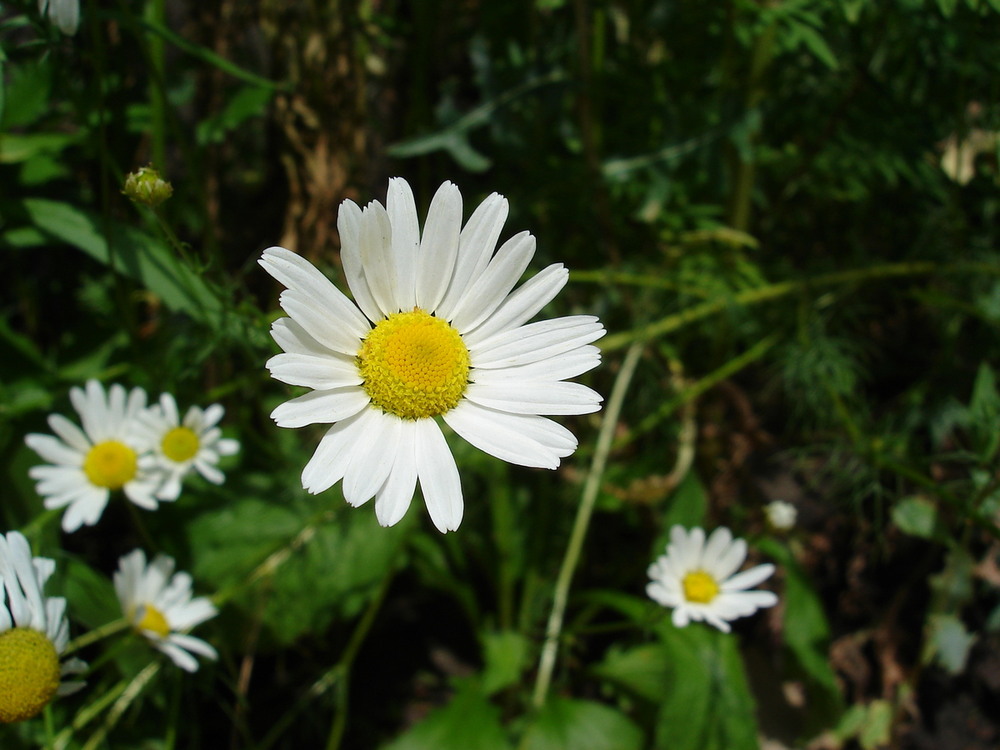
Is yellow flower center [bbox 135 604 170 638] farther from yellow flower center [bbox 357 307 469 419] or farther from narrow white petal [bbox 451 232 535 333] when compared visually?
narrow white petal [bbox 451 232 535 333]

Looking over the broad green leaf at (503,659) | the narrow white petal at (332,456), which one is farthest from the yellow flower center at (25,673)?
the broad green leaf at (503,659)

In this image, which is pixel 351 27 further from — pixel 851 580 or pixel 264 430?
pixel 851 580

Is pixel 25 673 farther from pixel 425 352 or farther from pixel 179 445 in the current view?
pixel 425 352

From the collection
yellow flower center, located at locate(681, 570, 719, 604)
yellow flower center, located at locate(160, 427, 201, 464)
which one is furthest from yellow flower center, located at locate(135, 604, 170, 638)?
yellow flower center, located at locate(681, 570, 719, 604)

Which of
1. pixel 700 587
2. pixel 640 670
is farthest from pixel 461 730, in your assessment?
pixel 700 587

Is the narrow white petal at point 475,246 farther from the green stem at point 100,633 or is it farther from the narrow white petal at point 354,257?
the green stem at point 100,633
